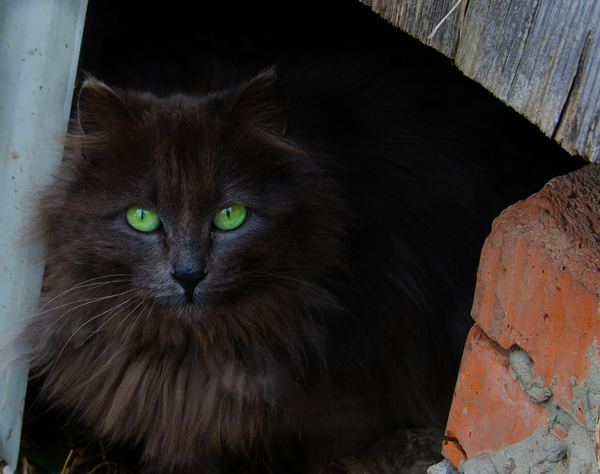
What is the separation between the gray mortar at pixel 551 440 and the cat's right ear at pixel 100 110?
1.16m

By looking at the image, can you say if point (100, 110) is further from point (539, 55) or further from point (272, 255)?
point (539, 55)

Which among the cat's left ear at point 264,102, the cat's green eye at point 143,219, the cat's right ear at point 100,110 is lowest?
the cat's green eye at point 143,219

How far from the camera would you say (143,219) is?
1.58 meters

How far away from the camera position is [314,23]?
8.42 feet

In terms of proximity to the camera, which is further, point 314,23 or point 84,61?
point 314,23

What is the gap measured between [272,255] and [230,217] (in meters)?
0.16

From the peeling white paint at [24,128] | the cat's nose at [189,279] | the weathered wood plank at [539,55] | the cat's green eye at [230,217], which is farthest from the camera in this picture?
the peeling white paint at [24,128]

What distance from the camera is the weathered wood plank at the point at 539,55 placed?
0.90 meters

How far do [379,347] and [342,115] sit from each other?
789 millimetres

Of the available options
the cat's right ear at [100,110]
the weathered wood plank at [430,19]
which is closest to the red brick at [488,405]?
the weathered wood plank at [430,19]

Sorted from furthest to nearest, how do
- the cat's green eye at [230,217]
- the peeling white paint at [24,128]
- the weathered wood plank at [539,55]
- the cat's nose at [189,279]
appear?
1. the peeling white paint at [24,128]
2. the cat's green eye at [230,217]
3. the cat's nose at [189,279]
4. the weathered wood plank at [539,55]

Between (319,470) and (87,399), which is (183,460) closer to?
(87,399)

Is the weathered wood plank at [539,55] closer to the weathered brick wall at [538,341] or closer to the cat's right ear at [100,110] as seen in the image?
the weathered brick wall at [538,341]

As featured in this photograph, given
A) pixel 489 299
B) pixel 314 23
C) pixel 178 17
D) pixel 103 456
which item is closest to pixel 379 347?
pixel 489 299
